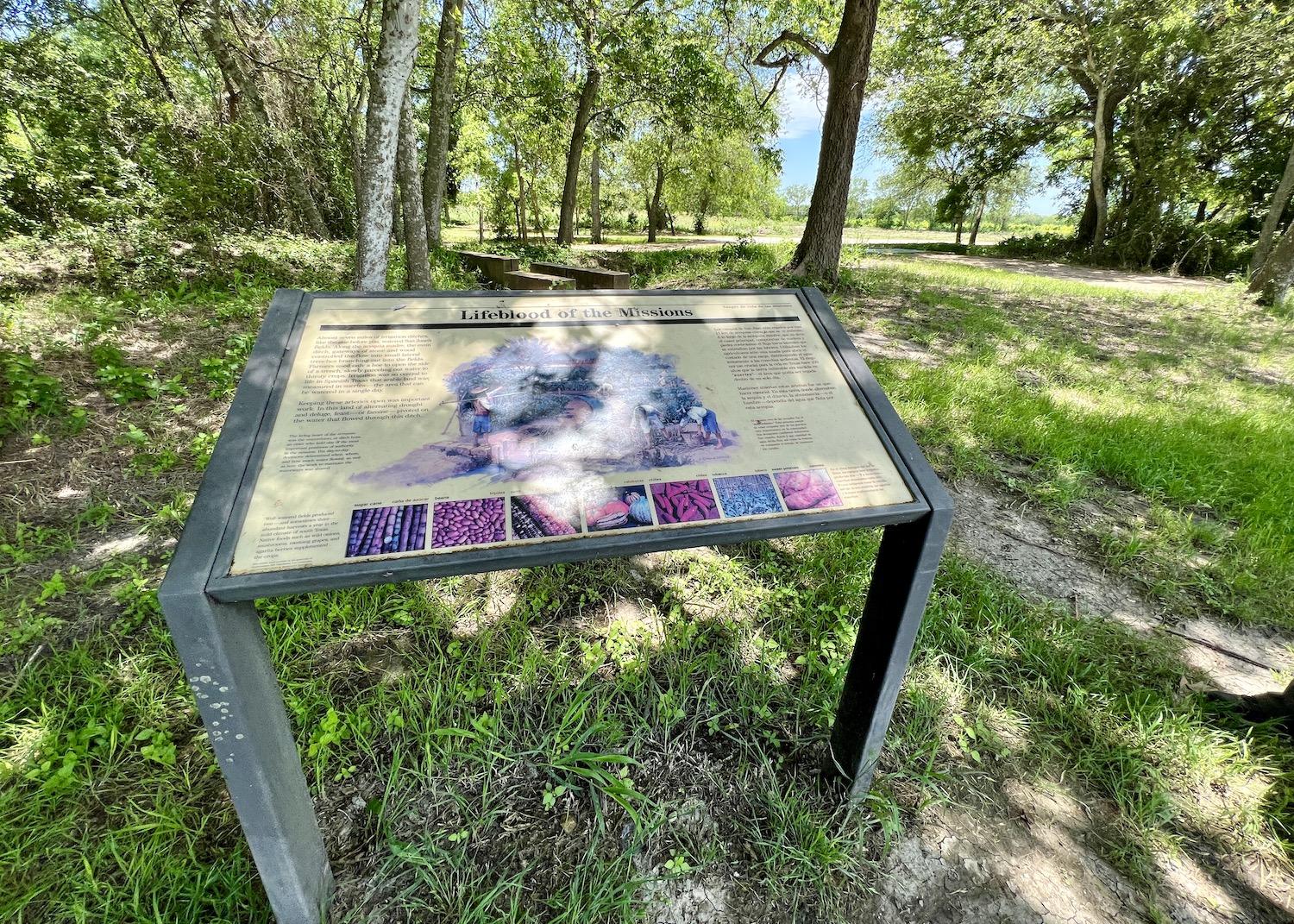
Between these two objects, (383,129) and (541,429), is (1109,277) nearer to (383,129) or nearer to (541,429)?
(383,129)

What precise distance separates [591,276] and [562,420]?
26.8ft

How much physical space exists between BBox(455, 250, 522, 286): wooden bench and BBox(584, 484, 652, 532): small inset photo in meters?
8.73

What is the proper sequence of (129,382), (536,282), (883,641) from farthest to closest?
1. (536,282)
2. (129,382)
3. (883,641)

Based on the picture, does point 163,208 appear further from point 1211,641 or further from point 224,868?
point 1211,641

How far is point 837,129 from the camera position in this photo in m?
7.83

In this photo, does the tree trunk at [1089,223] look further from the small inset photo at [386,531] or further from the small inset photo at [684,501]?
the small inset photo at [386,531]

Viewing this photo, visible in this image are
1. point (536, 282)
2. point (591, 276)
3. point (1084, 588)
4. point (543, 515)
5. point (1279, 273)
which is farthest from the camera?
point (591, 276)

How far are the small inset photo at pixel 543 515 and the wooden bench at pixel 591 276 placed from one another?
758 centimetres

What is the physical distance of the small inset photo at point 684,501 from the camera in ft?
4.47

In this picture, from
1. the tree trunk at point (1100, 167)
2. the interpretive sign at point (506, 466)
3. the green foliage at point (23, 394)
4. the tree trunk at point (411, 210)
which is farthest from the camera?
the tree trunk at point (1100, 167)

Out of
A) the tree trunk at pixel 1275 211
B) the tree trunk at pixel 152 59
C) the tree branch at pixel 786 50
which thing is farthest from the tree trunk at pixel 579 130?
the tree trunk at pixel 1275 211

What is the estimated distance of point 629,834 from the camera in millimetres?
1821

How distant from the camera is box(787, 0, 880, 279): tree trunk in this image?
7.45 m

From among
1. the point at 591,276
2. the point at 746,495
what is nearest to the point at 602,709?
the point at 746,495
